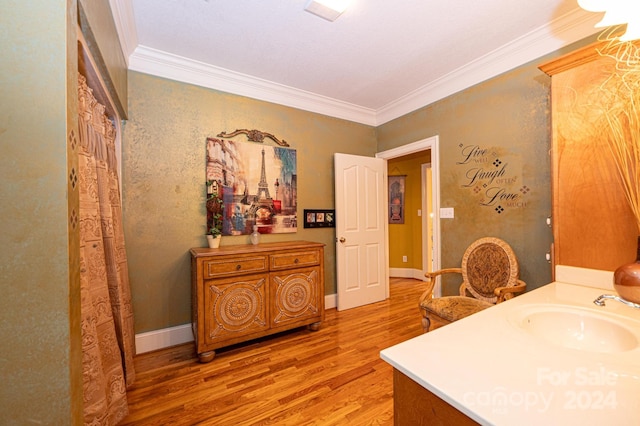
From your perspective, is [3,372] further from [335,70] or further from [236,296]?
[335,70]

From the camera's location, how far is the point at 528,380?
2.06ft

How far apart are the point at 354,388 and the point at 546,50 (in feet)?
10.2

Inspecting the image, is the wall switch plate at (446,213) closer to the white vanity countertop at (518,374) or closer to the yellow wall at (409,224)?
the white vanity countertop at (518,374)

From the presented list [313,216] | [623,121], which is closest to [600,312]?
[623,121]

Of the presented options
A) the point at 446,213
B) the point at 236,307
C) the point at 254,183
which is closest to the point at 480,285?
the point at 446,213

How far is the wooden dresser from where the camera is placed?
2191 mm

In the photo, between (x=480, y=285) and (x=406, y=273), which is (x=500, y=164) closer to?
(x=480, y=285)

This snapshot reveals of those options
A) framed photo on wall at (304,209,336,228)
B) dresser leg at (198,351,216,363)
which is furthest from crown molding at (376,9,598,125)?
dresser leg at (198,351,216,363)

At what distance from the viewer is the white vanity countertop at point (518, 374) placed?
53 cm

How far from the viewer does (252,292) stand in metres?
2.40

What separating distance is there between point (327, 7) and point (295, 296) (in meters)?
2.49

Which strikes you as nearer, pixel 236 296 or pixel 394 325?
pixel 236 296

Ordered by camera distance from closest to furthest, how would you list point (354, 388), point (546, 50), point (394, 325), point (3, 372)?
point (3, 372), point (354, 388), point (546, 50), point (394, 325)

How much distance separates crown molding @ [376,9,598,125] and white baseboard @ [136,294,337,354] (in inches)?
144
